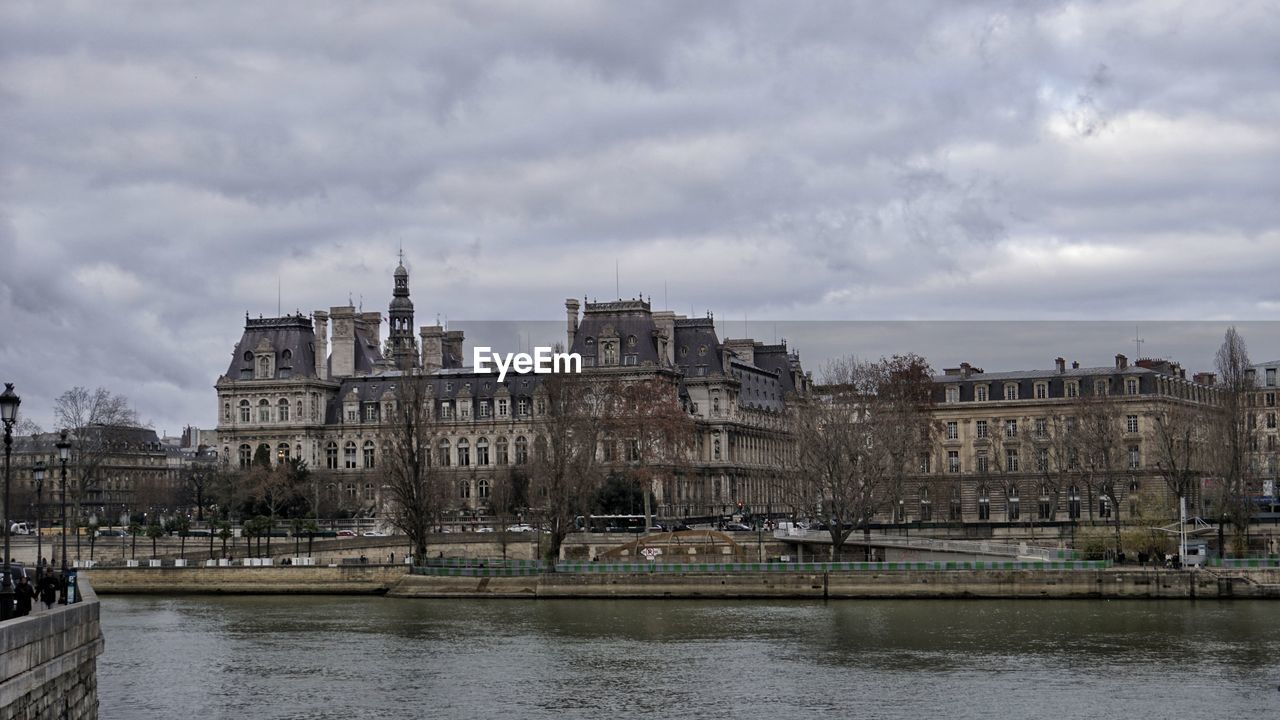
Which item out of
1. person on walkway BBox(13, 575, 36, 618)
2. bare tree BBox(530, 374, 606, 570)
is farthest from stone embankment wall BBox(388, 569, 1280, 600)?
person on walkway BBox(13, 575, 36, 618)

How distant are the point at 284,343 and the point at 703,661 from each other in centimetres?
9461

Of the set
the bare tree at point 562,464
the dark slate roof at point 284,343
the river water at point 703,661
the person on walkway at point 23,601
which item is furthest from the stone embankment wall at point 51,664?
the dark slate roof at point 284,343

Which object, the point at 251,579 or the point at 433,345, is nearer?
the point at 251,579

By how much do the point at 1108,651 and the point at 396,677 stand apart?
22.2m

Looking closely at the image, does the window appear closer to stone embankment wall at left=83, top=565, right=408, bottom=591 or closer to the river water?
the river water

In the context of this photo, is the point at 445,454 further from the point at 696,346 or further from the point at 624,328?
the point at 696,346

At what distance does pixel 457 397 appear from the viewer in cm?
14212

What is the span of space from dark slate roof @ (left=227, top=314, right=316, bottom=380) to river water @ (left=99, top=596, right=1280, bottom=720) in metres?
68.7

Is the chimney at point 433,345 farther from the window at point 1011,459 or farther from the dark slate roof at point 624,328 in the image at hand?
the window at point 1011,459

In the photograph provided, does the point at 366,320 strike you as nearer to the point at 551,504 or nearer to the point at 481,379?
the point at 481,379

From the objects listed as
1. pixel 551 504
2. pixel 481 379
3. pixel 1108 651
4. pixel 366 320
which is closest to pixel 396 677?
pixel 1108 651

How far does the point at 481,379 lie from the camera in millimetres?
142125

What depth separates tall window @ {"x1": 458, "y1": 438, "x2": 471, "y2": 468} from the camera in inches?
5586

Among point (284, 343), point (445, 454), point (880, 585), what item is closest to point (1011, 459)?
point (445, 454)
